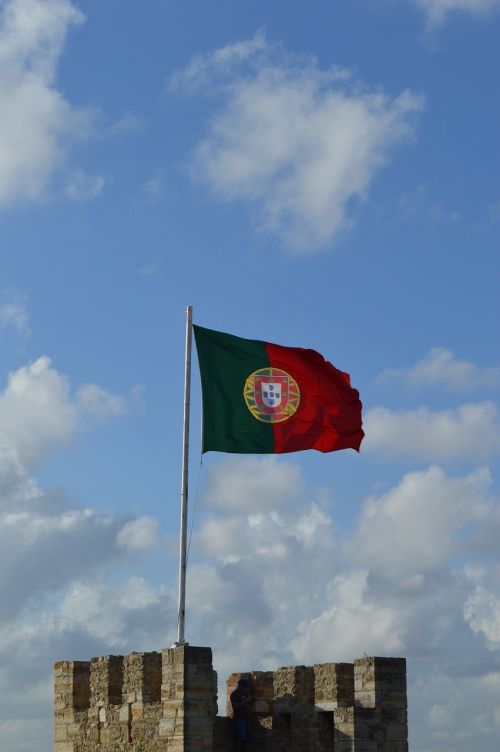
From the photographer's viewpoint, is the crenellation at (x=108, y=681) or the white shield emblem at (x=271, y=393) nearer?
the crenellation at (x=108, y=681)

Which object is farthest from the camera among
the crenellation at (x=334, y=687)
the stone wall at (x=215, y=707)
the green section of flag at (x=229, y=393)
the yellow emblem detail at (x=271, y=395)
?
the yellow emblem detail at (x=271, y=395)

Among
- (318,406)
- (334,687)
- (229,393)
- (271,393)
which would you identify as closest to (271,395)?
(271,393)

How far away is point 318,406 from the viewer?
102 feet

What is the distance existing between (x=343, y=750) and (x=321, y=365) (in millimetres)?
8356

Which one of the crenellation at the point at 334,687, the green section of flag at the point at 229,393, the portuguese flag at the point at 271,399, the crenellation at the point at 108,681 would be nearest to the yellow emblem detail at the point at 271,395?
the portuguese flag at the point at 271,399

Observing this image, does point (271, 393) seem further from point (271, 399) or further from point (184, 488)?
point (184, 488)

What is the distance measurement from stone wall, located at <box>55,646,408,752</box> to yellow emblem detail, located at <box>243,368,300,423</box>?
5337mm

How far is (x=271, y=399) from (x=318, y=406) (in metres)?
1.26

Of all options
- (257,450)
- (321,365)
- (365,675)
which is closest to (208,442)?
(257,450)

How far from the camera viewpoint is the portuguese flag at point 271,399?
29969mm

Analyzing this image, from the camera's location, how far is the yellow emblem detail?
1194 inches

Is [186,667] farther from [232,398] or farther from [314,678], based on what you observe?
[232,398]

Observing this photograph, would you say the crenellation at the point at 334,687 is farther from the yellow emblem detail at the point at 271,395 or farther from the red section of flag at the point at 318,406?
the yellow emblem detail at the point at 271,395

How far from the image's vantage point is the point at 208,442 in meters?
29.6
